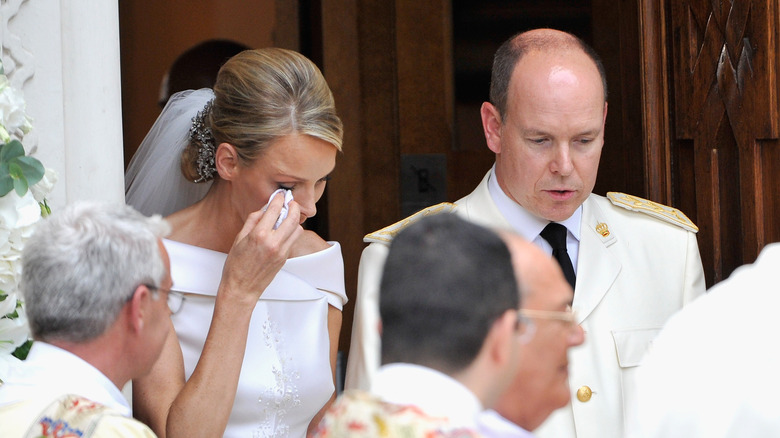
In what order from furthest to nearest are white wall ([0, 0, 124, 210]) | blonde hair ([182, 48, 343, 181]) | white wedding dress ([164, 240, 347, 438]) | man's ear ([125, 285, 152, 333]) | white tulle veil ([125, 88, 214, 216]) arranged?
white tulle veil ([125, 88, 214, 216]), white wedding dress ([164, 240, 347, 438]), blonde hair ([182, 48, 343, 181]), white wall ([0, 0, 124, 210]), man's ear ([125, 285, 152, 333])

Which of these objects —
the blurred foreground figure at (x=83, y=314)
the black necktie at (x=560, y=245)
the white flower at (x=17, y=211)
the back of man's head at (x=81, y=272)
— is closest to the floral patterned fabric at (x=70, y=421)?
the blurred foreground figure at (x=83, y=314)

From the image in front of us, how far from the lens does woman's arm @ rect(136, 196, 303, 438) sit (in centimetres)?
229

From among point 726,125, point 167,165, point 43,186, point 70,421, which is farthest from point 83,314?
point 726,125

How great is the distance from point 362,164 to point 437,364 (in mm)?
2925

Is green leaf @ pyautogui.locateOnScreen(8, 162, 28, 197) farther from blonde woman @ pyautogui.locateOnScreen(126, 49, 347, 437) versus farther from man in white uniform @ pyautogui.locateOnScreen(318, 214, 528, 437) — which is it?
man in white uniform @ pyautogui.locateOnScreen(318, 214, 528, 437)

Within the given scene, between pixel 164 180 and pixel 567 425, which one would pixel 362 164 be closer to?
pixel 164 180

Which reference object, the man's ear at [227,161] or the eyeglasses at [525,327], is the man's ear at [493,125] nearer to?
the man's ear at [227,161]

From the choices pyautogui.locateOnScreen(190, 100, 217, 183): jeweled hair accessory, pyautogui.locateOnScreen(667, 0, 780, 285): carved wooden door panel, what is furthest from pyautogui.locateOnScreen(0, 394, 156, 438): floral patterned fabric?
pyautogui.locateOnScreen(667, 0, 780, 285): carved wooden door panel

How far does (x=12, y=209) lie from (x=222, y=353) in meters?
0.60

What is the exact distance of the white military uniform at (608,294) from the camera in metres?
2.52

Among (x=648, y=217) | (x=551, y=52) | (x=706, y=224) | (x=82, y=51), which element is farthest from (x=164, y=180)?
(x=706, y=224)

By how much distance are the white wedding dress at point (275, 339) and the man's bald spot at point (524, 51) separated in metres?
0.67

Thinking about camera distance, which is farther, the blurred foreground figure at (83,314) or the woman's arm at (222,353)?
the woman's arm at (222,353)

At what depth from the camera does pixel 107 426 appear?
1515mm
